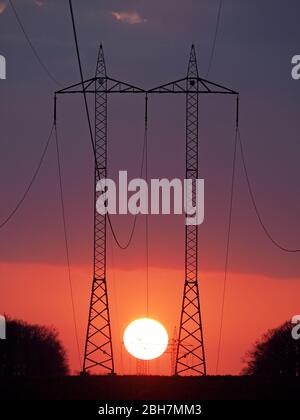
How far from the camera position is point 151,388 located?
68.3 meters

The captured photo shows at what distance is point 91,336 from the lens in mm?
86875

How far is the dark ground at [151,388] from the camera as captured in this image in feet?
203

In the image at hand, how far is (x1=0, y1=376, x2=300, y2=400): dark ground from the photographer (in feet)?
203

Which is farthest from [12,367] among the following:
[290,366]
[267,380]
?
[267,380]
